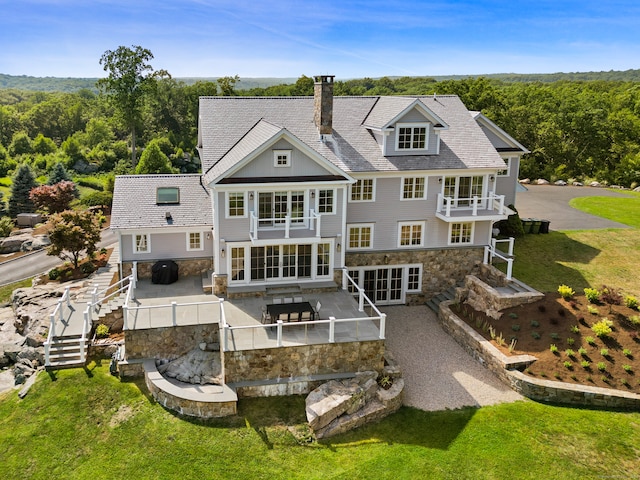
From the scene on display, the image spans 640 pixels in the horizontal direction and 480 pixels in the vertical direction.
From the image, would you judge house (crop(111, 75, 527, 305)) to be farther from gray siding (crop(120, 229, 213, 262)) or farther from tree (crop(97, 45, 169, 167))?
tree (crop(97, 45, 169, 167))

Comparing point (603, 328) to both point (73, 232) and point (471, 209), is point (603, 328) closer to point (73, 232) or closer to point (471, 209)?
point (471, 209)

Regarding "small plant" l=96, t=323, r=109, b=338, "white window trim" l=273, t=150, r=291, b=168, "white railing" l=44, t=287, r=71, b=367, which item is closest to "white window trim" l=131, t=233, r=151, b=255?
"white railing" l=44, t=287, r=71, b=367

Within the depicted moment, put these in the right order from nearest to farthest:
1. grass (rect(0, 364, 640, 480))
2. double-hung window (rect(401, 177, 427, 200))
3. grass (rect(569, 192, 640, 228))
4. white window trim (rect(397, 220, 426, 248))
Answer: grass (rect(0, 364, 640, 480)) → double-hung window (rect(401, 177, 427, 200)) → white window trim (rect(397, 220, 426, 248)) → grass (rect(569, 192, 640, 228))

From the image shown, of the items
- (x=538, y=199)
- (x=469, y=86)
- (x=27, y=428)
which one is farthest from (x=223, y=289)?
(x=469, y=86)

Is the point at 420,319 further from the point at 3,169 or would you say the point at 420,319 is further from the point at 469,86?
the point at 3,169

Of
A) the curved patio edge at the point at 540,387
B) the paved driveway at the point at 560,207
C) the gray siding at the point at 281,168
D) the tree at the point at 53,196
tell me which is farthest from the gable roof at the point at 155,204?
the paved driveway at the point at 560,207

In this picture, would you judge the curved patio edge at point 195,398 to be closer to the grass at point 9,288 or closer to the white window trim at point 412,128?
the white window trim at point 412,128
